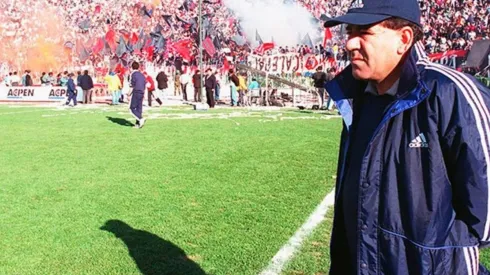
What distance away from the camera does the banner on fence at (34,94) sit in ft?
94.9

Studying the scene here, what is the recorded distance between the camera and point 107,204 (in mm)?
6125

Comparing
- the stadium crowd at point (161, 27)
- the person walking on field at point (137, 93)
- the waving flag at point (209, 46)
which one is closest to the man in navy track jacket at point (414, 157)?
the person walking on field at point (137, 93)

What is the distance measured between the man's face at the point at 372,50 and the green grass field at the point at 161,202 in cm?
242

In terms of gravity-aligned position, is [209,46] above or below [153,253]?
above

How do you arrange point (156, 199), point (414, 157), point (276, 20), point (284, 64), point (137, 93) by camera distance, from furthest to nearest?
point (276, 20) → point (284, 64) → point (137, 93) → point (156, 199) → point (414, 157)

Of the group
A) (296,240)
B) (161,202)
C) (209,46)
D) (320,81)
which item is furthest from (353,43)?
(209,46)

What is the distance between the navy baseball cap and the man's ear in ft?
0.13

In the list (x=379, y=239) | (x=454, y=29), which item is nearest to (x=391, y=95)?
(x=379, y=239)

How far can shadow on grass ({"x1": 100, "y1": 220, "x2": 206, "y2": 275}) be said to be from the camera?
4.11 metres

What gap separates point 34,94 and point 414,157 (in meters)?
30.5

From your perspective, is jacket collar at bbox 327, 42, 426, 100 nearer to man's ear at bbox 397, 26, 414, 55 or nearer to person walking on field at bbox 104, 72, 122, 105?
man's ear at bbox 397, 26, 414, 55

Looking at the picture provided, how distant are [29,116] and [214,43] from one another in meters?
27.9

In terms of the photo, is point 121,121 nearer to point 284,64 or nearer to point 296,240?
point 296,240

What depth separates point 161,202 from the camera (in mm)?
6191
